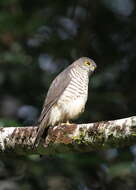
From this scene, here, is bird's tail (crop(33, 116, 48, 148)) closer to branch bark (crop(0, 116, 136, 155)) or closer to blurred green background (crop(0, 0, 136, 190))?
branch bark (crop(0, 116, 136, 155))

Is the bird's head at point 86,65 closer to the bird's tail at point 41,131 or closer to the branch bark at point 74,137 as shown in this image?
the bird's tail at point 41,131

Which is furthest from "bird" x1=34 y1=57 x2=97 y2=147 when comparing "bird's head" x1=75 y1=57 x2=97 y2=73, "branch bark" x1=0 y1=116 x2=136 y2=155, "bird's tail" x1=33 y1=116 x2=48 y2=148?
"branch bark" x1=0 y1=116 x2=136 y2=155

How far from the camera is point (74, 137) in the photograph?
14.5ft

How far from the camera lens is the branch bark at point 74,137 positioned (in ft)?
13.5

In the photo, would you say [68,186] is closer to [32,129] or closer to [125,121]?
[32,129]

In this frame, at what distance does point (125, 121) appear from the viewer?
4109 millimetres

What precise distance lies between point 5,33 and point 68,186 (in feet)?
7.69

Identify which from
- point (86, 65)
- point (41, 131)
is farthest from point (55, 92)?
point (41, 131)

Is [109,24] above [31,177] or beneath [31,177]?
above

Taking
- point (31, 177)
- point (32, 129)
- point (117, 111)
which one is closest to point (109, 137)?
point (32, 129)

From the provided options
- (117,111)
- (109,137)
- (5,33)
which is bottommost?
(109,137)

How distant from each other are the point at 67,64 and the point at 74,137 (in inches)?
157

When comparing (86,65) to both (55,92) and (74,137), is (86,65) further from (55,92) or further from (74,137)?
(74,137)

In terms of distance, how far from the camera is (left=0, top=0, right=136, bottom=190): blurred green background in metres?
6.69
